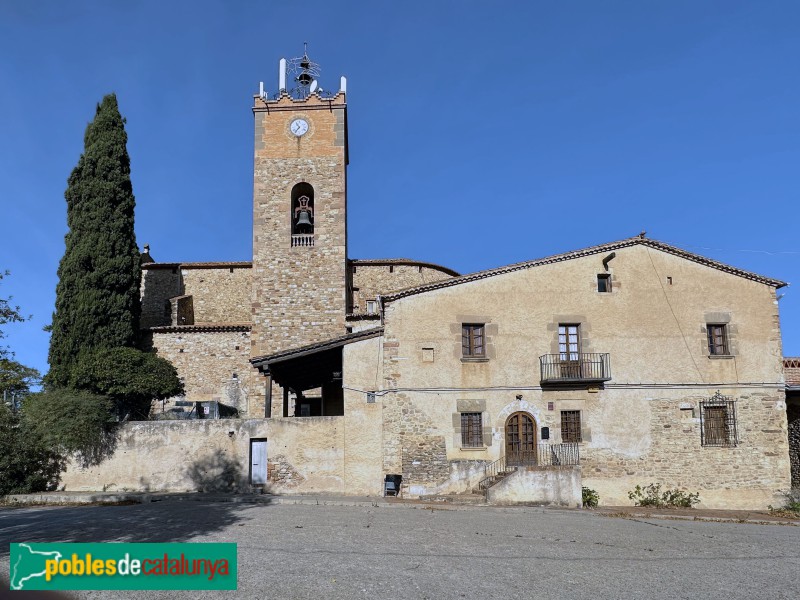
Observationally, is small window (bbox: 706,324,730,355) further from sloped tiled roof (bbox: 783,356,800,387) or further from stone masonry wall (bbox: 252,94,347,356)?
stone masonry wall (bbox: 252,94,347,356)

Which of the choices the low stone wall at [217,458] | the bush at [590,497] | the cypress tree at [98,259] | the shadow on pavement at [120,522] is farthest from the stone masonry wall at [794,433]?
the cypress tree at [98,259]

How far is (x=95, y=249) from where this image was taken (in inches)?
1113

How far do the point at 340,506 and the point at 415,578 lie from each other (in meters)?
8.09

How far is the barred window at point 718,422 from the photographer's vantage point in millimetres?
19891

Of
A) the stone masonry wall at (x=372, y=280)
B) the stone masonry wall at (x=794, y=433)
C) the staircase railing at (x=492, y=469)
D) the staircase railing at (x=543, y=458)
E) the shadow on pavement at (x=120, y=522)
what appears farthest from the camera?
the stone masonry wall at (x=372, y=280)

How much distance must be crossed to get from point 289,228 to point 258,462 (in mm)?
12092

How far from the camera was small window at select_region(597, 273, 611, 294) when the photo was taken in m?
20.6

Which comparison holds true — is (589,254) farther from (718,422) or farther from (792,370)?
(792,370)

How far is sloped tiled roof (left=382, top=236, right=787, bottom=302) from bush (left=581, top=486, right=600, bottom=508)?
6594 millimetres

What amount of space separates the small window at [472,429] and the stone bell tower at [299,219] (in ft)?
31.1

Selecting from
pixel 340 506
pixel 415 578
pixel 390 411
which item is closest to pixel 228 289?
pixel 390 411

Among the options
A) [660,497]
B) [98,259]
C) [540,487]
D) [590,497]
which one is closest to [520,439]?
[540,487]

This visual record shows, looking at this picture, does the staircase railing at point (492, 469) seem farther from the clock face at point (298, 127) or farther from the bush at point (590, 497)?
the clock face at point (298, 127)

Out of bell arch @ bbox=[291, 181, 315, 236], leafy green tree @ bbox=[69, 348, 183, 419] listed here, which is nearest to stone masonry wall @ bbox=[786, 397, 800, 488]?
bell arch @ bbox=[291, 181, 315, 236]
